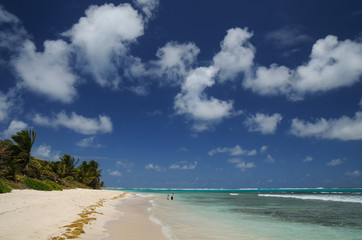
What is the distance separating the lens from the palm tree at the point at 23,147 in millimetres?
38062

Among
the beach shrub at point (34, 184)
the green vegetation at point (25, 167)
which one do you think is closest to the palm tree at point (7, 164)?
the green vegetation at point (25, 167)

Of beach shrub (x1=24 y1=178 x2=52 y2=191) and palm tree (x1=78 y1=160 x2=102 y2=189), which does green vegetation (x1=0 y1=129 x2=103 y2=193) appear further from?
palm tree (x1=78 y1=160 x2=102 y2=189)

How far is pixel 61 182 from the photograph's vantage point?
51688 mm

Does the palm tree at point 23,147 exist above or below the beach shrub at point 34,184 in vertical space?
above

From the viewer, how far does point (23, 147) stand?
38.9 m

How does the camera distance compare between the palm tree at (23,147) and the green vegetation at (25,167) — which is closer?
the green vegetation at (25,167)

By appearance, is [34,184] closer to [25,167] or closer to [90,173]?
[25,167]

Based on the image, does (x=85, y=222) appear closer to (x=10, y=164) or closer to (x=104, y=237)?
(x=104, y=237)

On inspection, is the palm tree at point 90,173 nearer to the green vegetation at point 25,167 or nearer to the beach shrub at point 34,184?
the green vegetation at point 25,167

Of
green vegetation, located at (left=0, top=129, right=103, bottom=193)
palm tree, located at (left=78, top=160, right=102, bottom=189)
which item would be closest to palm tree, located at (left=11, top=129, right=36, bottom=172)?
green vegetation, located at (left=0, top=129, right=103, bottom=193)

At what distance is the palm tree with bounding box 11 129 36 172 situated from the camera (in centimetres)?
3806

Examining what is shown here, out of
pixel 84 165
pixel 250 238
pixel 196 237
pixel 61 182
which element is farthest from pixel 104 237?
pixel 84 165

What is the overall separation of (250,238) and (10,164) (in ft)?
109

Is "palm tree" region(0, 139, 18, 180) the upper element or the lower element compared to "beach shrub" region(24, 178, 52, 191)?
upper
